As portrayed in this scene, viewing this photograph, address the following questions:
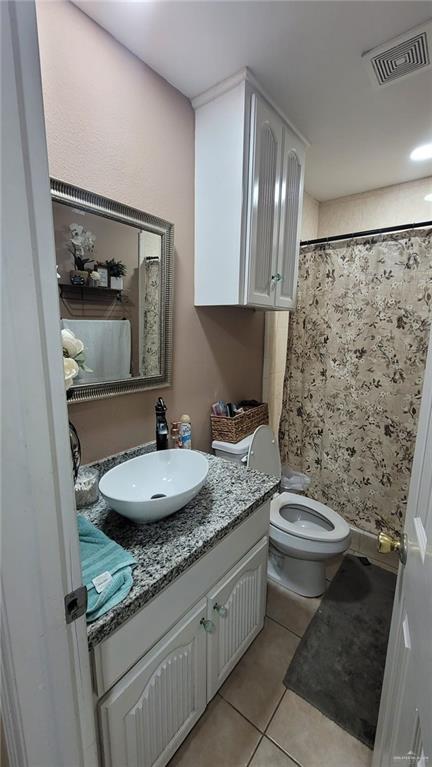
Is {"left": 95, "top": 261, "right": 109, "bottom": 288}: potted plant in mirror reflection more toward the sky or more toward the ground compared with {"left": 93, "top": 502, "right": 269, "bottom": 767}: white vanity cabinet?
more toward the sky

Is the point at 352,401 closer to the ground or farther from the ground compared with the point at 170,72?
closer to the ground

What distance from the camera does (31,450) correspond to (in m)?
0.42

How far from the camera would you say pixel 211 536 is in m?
0.90

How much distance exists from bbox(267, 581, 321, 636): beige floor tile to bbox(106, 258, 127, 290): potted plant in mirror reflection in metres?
1.69

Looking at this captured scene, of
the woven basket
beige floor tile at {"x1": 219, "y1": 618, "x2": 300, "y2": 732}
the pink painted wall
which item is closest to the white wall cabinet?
beige floor tile at {"x1": 219, "y1": 618, "x2": 300, "y2": 732}

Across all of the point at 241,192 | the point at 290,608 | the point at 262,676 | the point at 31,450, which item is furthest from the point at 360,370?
the point at 31,450

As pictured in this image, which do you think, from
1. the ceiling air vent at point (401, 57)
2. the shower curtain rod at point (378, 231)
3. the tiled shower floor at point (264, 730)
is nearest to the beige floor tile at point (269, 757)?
the tiled shower floor at point (264, 730)

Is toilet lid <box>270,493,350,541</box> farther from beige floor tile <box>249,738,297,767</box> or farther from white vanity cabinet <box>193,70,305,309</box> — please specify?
white vanity cabinet <box>193,70,305,309</box>

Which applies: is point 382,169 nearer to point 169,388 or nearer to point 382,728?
point 169,388

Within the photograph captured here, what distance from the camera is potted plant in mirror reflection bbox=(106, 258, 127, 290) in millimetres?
1171

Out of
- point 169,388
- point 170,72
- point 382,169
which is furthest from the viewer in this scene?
point 382,169

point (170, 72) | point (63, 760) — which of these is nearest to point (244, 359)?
point (170, 72)

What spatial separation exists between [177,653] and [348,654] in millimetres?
945

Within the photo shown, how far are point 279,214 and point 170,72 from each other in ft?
2.28
